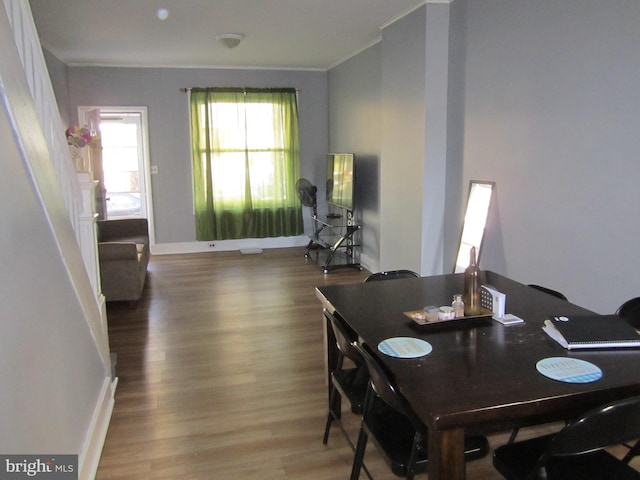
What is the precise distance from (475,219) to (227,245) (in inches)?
187

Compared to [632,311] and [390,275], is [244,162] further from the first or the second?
[632,311]

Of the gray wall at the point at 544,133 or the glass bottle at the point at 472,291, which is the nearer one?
the glass bottle at the point at 472,291

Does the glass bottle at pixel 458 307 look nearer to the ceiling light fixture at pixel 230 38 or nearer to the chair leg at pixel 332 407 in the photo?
the chair leg at pixel 332 407

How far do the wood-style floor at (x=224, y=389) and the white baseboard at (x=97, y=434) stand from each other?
5cm

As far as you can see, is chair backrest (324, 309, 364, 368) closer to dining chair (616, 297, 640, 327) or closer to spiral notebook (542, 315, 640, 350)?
spiral notebook (542, 315, 640, 350)

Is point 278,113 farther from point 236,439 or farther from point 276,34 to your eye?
point 236,439

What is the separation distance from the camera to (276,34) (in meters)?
5.49

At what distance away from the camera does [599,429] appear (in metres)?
1.49

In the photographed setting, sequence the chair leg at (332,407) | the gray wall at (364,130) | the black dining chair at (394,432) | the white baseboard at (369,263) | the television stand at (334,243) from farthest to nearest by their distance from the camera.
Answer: the television stand at (334,243) → the white baseboard at (369,263) → the gray wall at (364,130) → the chair leg at (332,407) → the black dining chair at (394,432)

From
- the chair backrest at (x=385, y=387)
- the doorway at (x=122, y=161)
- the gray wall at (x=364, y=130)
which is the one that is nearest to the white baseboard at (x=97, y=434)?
the chair backrest at (x=385, y=387)

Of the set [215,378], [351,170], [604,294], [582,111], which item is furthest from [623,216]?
[351,170]

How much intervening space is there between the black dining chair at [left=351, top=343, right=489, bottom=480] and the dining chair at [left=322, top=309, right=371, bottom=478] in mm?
89

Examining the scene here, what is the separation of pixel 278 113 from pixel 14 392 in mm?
6624

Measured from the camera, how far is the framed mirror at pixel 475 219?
3.97 metres
